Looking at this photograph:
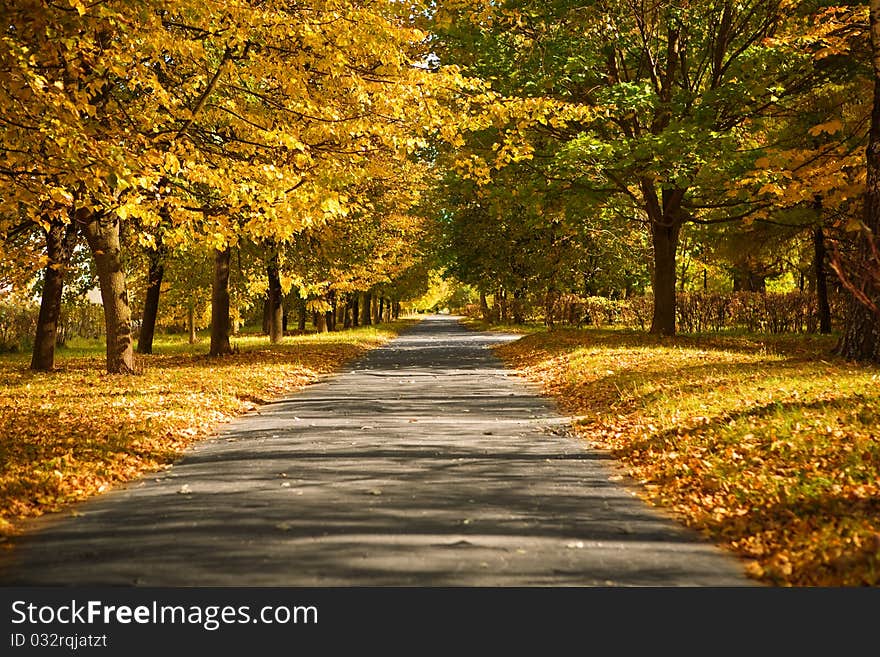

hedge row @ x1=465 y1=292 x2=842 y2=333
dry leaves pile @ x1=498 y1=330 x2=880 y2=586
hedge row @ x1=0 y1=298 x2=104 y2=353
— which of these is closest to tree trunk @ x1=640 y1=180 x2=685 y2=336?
hedge row @ x1=465 y1=292 x2=842 y2=333

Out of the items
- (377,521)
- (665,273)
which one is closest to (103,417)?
(377,521)

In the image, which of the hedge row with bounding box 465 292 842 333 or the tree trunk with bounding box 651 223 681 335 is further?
the hedge row with bounding box 465 292 842 333

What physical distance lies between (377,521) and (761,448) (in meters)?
3.83

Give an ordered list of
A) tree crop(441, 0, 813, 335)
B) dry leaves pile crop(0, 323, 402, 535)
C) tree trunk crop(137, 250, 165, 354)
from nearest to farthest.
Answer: dry leaves pile crop(0, 323, 402, 535), tree crop(441, 0, 813, 335), tree trunk crop(137, 250, 165, 354)

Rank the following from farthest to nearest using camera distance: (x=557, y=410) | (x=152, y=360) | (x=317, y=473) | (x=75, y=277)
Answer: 1. (x=75, y=277)
2. (x=152, y=360)
3. (x=557, y=410)
4. (x=317, y=473)

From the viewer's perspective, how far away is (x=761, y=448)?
716 centimetres

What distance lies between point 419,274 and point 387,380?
37.5m

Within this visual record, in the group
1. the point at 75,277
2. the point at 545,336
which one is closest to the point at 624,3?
the point at 545,336

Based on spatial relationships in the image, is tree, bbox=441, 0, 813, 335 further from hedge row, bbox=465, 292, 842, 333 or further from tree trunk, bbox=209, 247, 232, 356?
tree trunk, bbox=209, 247, 232, 356

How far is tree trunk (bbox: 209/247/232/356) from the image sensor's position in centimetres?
2116

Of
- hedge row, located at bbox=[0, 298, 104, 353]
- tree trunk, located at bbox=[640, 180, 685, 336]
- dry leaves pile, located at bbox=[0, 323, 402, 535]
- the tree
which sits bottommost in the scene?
dry leaves pile, located at bbox=[0, 323, 402, 535]

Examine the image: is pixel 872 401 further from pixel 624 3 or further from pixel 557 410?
pixel 624 3

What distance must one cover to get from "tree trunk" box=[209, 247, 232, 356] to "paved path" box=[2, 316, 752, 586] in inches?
482

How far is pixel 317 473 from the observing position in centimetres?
704
